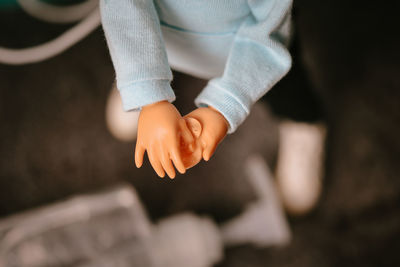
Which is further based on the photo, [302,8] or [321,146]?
[302,8]

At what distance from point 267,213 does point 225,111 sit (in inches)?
23.4

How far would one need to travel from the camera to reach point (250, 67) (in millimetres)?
361

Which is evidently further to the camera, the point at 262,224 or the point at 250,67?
the point at 262,224

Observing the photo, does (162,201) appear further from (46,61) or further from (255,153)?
(46,61)

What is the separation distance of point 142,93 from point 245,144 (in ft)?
2.16

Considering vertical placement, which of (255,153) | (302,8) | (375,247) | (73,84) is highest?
(302,8)

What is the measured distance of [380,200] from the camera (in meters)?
0.91

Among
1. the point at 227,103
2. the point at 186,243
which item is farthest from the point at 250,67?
the point at 186,243

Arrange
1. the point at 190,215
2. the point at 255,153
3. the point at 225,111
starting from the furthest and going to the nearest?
1. the point at 255,153
2. the point at 190,215
3. the point at 225,111

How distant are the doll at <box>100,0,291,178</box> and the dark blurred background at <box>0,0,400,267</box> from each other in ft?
1.58

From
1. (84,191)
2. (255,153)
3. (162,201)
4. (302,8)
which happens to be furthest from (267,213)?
(302,8)

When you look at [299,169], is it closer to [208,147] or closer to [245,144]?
[245,144]

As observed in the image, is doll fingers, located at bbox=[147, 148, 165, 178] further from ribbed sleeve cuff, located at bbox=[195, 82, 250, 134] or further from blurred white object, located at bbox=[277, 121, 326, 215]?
blurred white object, located at bbox=[277, 121, 326, 215]

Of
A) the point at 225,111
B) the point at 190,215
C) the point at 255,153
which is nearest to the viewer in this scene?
the point at 225,111
